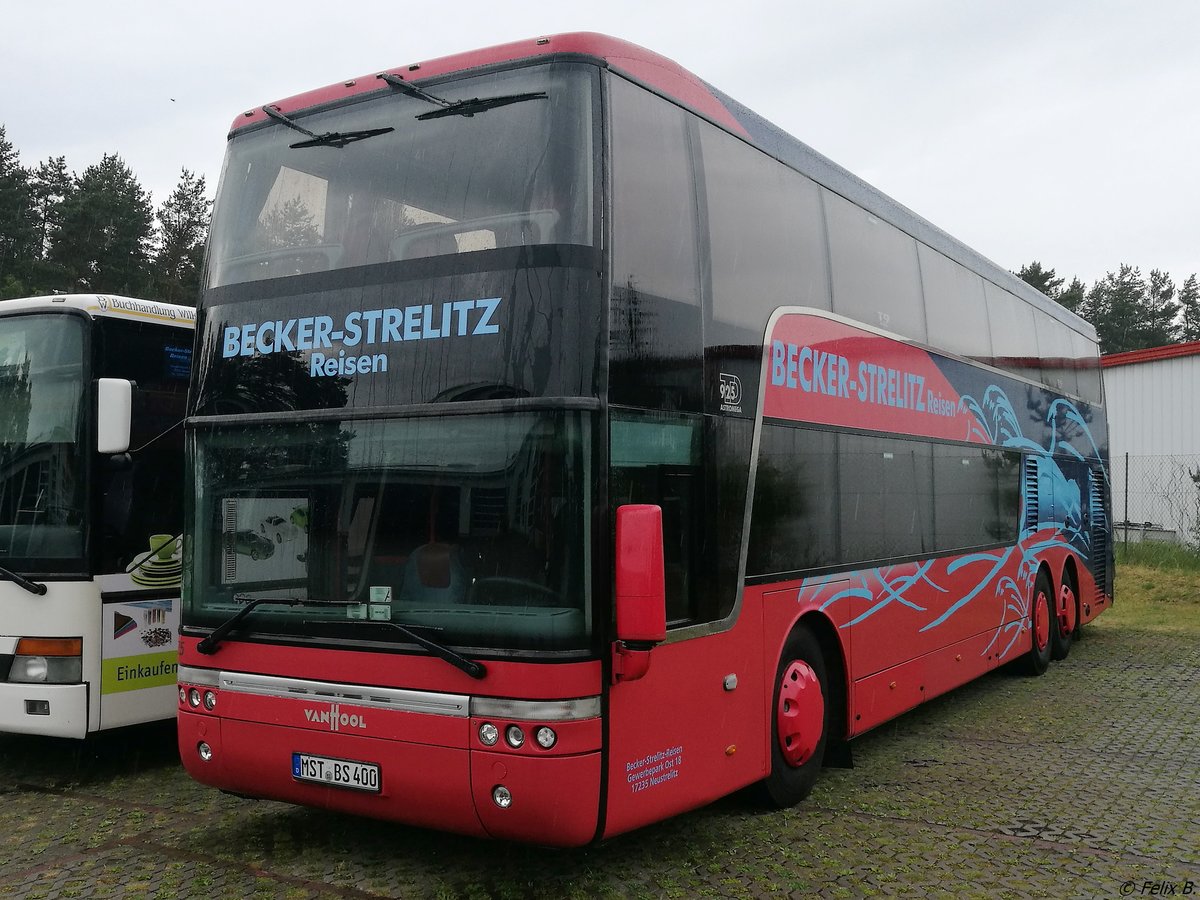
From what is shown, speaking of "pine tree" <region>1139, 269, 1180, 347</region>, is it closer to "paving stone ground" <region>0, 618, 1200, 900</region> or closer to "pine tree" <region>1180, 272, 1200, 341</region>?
"pine tree" <region>1180, 272, 1200, 341</region>

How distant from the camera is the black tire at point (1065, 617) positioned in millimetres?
12789

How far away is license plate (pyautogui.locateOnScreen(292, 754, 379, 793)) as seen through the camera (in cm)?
510

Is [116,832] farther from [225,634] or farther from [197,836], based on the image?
[225,634]

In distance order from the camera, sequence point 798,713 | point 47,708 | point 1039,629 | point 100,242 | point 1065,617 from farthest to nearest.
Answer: point 100,242, point 1065,617, point 1039,629, point 47,708, point 798,713

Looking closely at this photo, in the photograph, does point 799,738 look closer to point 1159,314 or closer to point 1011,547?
point 1011,547

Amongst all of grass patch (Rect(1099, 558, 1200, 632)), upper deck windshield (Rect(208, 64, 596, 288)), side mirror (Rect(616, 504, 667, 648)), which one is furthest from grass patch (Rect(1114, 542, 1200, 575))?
upper deck windshield (Rect(208, 64, 596, 288))

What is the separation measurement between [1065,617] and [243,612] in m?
10.3

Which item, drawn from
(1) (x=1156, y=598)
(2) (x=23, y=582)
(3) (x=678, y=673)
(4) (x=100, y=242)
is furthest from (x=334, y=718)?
(4) (x=100, y=242)

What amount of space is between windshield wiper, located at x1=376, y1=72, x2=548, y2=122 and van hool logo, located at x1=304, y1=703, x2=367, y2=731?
2774 mm

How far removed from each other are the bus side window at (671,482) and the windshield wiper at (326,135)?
6.42ft

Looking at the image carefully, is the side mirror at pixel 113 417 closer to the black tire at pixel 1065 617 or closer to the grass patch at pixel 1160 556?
the black tire at pixel 1065 617

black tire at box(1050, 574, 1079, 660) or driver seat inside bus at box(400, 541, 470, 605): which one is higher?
driver seat inside bus at box(400, 541, 470, 605)

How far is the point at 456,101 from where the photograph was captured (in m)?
5.40

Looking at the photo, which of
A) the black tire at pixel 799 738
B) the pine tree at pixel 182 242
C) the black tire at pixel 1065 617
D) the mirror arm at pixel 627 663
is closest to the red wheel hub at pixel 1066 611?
the black tire at pixel 1065 617
